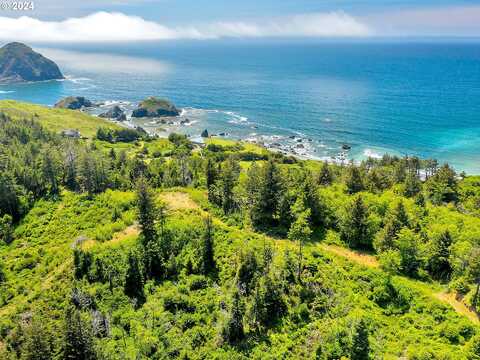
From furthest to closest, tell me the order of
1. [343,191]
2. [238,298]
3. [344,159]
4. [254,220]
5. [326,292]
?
[344,159]
[343,191]
[254,220]
[326,292]
[238,298]

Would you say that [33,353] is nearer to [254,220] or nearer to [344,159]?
[254,220]

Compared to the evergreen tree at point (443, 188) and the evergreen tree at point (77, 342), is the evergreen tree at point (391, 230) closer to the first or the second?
the evergreen tree at point (443, 188)

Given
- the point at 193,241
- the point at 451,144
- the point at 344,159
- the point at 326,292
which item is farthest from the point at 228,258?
the point at 451,144

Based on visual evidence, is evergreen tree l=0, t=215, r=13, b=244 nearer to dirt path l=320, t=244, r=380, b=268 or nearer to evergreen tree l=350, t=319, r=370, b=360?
dirt path l=320, t=244, r=380, b=268

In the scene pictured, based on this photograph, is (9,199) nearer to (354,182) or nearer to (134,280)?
(134,280)

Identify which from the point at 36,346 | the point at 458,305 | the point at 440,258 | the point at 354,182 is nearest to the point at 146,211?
the point at 36,346

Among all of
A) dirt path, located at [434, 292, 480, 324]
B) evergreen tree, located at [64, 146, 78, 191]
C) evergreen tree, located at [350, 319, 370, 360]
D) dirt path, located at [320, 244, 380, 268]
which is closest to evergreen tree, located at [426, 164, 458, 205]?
dirt path, located at [320, 244, 380, 268]
